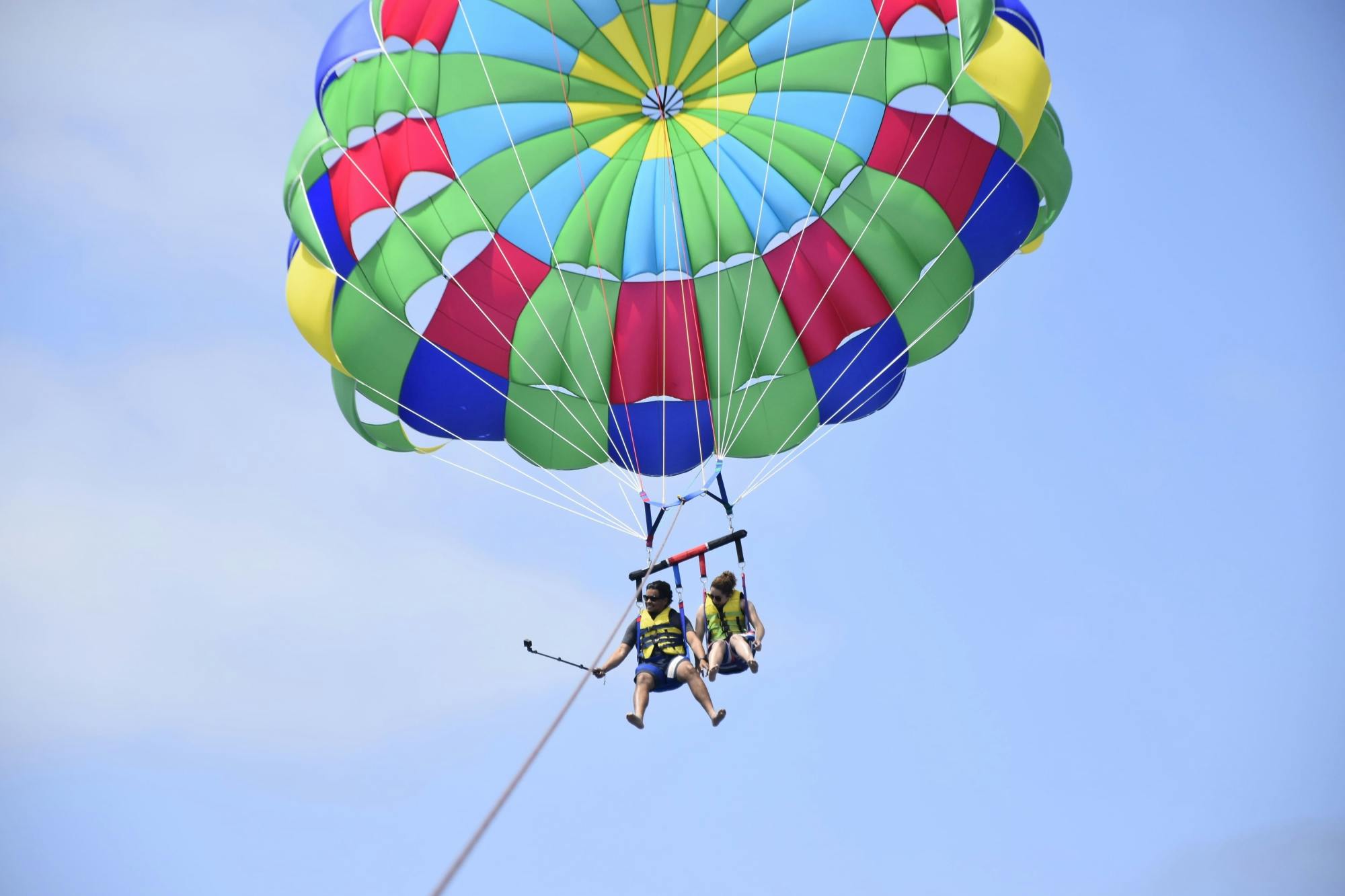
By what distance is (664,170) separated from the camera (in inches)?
356

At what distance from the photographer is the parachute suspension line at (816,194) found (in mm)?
8273

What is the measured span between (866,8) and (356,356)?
13.2 feet

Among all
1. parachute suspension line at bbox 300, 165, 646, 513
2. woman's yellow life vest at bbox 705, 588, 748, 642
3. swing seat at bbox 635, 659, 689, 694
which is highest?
parachute suspension line at bbox 300, 165, 646, 513

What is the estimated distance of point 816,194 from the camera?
8.70 m

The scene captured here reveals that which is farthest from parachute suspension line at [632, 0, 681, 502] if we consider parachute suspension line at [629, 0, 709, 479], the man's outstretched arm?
the man's outstretched arm

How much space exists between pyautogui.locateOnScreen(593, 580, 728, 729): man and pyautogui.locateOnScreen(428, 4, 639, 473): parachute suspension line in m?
1.82

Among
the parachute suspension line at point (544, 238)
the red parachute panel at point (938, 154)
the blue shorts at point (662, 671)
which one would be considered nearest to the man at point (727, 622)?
the blue shorts at point (662, 671)

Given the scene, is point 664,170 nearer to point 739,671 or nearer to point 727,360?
point 727,360

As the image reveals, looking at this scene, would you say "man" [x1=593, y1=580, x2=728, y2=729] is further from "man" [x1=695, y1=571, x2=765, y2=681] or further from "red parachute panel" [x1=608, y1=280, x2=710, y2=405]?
"red parachute panel" [x1=608, y1=280, x2=710, y2=405]

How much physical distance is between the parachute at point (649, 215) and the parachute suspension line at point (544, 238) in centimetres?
3

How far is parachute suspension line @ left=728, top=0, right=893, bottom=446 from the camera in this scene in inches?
326

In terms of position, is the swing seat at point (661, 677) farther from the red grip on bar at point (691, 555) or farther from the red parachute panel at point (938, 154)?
the red parachute panel at point (938, 154)

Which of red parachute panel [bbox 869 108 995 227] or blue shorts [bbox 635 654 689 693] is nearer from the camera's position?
blue shorts [bbox 635 654 689 693]

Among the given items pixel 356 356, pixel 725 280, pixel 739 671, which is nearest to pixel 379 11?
pixel 356 356
